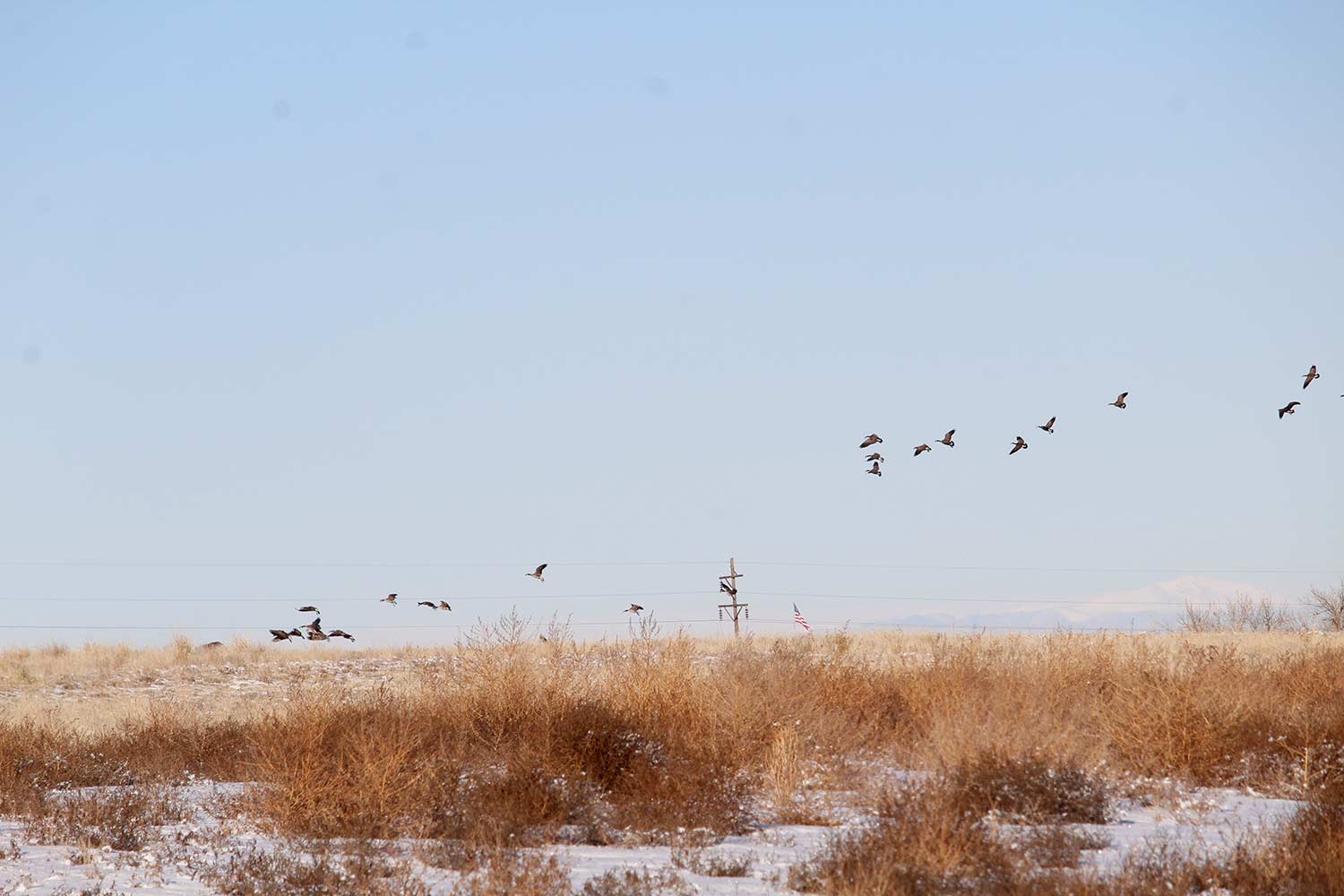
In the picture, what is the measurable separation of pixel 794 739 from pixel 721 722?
0.91 metres

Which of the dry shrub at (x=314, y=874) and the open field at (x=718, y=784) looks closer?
the dry shrub at (x=314, y=874)

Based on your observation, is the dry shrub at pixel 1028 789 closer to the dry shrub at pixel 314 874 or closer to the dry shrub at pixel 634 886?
the dry shrub at pixel 634 886

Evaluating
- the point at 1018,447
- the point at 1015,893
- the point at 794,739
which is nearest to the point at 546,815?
the point at 794,739

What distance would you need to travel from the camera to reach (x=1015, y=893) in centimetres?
688

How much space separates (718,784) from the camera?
9.72m

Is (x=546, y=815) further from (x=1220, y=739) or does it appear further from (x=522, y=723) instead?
(x=1220, y=739)

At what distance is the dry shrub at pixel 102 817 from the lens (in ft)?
30.4

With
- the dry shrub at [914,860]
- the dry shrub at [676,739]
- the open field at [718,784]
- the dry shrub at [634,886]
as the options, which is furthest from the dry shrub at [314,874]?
the dry shrub at [914,860]

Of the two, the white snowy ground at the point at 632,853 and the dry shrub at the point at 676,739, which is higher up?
the dry shrub at the point at 676,739

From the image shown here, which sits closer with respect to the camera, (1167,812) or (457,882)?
(457,882)

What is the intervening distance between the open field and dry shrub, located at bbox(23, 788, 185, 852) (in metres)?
0.03

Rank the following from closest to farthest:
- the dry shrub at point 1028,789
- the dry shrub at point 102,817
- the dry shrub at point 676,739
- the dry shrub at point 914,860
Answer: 1. the dry shrub at point 914,860
2. the dry shrub at point 1028,789
3. the dry shrub at point 102,817
4. the dry shrub at point 676,739

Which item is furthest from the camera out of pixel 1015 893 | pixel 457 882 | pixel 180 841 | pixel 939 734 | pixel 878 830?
pixel 939 734

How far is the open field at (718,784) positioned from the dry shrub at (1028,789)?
0.07 feet
